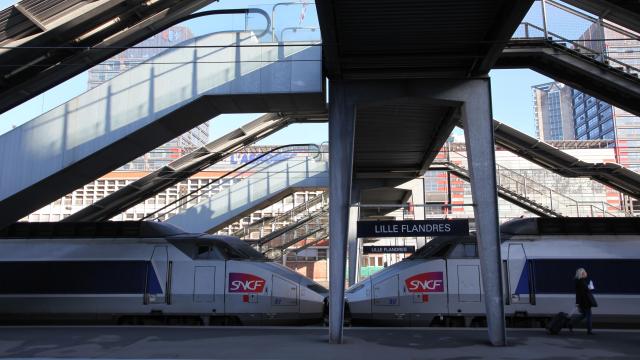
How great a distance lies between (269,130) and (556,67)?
1426 cm

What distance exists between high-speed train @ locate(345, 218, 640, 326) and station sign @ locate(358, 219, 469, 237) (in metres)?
3.11

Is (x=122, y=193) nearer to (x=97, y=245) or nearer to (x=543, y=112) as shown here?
(x=97, y=245)

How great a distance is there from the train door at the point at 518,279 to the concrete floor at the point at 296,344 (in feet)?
5.56

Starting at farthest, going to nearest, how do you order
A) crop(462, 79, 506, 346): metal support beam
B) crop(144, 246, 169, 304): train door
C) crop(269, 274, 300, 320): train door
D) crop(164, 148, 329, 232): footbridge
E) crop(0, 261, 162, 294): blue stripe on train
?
1. crop(164, 148, 329, 232): footbridge
2. crop(0, 261, 162, 294): blue stripe on train
3. crop(144, 246, 169, 304): train door
4. crop(269, 274, 300, 320): train door
5. crop(462, 79, 506, 346): metal support beam

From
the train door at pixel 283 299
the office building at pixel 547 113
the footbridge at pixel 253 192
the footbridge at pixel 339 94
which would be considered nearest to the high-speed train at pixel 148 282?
the train door at pixel 283 299

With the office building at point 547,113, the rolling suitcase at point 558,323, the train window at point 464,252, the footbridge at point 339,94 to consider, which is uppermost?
the office building at point 547,113

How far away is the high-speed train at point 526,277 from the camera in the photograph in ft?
45.3

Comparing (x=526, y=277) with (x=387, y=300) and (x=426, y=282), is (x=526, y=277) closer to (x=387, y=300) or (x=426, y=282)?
(x=426, y=282)

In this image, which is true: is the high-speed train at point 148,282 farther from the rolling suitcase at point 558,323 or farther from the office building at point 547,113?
the office building at point 547,113

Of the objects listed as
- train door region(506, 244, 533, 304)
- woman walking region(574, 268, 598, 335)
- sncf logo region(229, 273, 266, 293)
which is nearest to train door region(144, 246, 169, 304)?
sncf logo region(229, 273, 266, 293)

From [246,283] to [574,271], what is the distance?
29.1ft

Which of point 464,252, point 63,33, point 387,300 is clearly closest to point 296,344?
point 387,300

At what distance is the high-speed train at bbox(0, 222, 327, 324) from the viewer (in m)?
14.5

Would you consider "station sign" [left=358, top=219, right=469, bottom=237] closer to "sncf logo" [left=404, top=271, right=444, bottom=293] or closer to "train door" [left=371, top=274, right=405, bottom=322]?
"sncf logo" [left=404, top=271, right=444, bottom=293]
